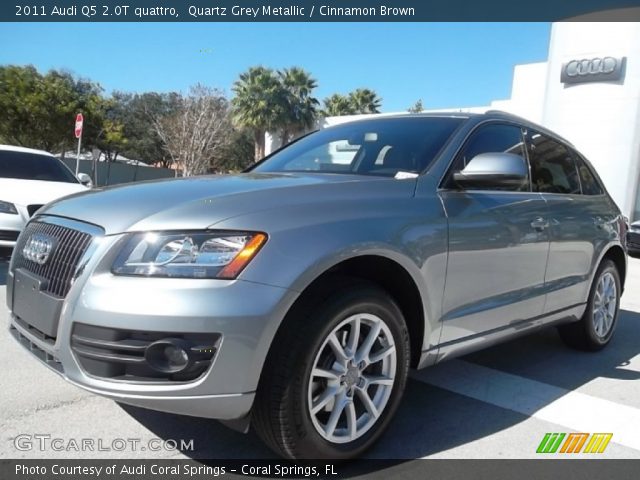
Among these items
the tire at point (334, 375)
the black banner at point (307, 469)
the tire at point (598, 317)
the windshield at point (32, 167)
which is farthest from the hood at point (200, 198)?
the windshield at point (32, 167)

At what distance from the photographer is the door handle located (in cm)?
339

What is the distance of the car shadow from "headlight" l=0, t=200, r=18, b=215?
4.16m

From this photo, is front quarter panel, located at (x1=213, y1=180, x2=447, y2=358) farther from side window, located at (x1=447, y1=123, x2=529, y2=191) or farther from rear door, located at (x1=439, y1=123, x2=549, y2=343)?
side window, located at (x1=447, y1=123, x2=529, y2=191)

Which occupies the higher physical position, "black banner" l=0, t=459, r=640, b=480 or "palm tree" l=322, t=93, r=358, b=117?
"palm tree" l=322, t=93, r=358, b=117

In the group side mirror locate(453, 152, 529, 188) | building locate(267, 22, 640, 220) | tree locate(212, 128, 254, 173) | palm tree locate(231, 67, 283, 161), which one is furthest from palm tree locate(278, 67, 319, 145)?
side mirror locate(453, 152, 529, 188)

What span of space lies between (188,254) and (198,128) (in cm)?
3414

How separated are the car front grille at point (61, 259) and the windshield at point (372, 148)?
1.49 m

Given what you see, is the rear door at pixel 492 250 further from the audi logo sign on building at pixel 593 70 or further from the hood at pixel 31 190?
the audi logo sign on building at pixel 593 70

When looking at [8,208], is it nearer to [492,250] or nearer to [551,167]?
[492,250]

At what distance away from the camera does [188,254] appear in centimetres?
204

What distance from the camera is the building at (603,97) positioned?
18.4 meters

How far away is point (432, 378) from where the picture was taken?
3.69 m

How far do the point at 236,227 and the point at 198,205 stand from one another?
0.73 ft

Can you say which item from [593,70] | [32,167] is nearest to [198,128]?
[593,70]
